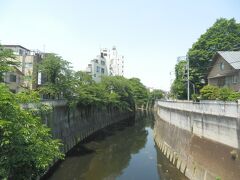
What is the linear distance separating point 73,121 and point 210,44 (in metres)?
28.8

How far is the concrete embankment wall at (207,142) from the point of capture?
1812 centimetres

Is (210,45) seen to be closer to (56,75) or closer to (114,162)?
(56,75)

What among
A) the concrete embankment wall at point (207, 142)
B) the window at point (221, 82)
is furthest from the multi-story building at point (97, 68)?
the concrete embankment wall at point (207, 142)

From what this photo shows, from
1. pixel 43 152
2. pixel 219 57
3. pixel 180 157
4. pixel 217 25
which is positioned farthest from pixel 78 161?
pixel 217 25

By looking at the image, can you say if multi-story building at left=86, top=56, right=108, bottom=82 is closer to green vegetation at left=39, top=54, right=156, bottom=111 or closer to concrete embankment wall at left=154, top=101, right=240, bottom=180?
green vegetation at left=39, top=54, right=156, bottom=111

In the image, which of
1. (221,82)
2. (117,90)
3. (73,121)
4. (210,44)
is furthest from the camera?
(117,90)

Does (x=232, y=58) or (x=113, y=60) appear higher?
(x=113, y=60)

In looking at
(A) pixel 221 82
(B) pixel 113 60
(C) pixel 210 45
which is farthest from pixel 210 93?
(B) pixel 113 60

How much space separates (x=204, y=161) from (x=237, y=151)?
179 inches

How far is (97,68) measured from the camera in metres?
89.5

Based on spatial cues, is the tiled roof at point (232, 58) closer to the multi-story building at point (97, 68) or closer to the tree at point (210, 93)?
the tree at point (210, 93)

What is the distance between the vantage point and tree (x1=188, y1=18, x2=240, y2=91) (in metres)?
49.7

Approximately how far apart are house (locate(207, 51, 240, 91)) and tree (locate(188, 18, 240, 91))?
5.21 m

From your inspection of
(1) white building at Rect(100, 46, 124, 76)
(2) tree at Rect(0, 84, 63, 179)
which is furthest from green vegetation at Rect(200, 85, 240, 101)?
(1) white building at Rect(100, 46, 124, 76)
